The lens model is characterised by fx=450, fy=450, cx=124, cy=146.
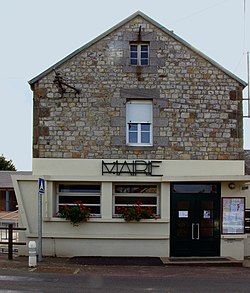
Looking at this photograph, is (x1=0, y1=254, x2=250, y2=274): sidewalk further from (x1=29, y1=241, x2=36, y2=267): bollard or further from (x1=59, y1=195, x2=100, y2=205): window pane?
(x1=59, y1=195, x2=100, y2=205): window pane

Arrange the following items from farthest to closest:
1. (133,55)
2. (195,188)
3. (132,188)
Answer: (133,55) → (132,188) → (195,188)

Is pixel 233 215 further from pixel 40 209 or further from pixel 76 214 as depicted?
pixel 40 209

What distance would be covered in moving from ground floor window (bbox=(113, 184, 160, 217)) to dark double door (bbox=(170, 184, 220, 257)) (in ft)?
2.19

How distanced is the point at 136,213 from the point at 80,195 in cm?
213

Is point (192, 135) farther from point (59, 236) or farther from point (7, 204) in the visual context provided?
point (7, 204)

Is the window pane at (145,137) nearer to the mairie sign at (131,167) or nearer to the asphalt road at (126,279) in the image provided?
the mairie sign at (131,167)

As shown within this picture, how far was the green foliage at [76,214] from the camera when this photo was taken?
15.1 metres

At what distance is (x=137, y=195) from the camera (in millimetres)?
15812

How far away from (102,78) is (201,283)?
313 inches

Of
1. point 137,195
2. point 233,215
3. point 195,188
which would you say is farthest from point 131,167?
point 233,215

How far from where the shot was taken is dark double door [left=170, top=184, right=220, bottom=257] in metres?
15.5

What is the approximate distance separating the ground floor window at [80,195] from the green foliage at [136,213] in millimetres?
946

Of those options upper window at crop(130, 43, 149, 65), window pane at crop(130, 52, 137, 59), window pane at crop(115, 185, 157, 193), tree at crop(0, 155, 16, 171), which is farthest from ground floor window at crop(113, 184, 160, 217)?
tree at crop(0, 155, 16, 171)

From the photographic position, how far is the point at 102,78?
15.9 meters
